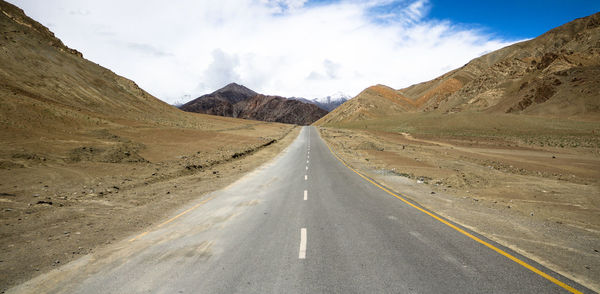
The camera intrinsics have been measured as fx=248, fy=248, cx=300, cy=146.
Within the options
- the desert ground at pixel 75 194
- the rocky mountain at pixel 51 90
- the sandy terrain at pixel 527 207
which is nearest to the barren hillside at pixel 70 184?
the desert ground at pixel 75 194

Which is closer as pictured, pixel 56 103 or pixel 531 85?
pixel 56 103

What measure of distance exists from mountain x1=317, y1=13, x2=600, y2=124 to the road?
280ft

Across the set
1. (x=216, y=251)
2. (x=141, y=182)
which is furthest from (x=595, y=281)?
(x=141, y=182)

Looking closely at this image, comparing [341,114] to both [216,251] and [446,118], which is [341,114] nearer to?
[446,118]

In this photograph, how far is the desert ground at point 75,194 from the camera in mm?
5961

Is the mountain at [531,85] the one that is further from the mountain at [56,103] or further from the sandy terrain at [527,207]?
the mountain at [56,103]

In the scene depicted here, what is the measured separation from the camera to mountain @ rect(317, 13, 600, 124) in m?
70.5

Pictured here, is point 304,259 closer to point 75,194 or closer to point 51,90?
point 75,194

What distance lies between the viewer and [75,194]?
10.6 metres

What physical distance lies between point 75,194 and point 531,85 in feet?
386

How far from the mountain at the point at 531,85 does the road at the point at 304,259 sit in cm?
8535

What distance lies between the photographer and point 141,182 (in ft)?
43.6

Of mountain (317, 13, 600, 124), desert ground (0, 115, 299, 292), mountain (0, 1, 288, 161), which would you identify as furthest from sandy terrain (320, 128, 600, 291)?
mountain (317, 13, 600, 124)

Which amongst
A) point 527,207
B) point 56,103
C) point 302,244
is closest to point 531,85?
point 527,207
